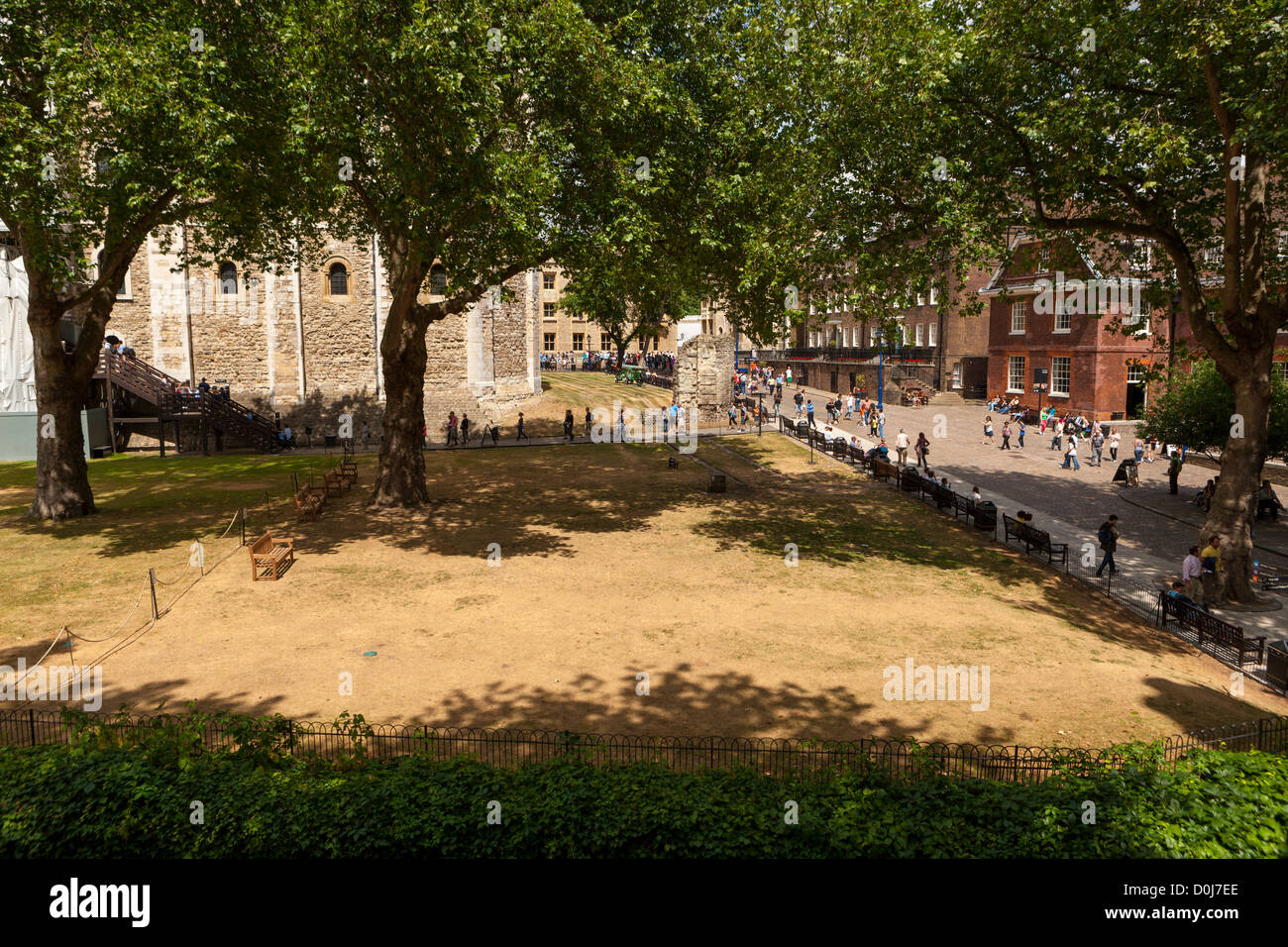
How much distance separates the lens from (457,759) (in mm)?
7996

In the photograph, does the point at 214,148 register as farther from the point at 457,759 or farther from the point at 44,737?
the point at 457,759

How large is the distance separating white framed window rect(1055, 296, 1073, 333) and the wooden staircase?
138 ft

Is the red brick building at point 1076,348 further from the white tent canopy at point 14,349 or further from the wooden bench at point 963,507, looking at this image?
the white tent canopy at point 14,349

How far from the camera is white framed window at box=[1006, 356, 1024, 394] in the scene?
49438 millimetres

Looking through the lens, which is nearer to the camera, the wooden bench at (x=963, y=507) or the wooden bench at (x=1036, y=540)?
the wooden bench at (x=1036, y=540)

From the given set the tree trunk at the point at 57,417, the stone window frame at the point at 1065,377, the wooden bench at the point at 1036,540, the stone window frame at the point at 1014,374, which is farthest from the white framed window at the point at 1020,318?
the tree trunk at the point at 57,417

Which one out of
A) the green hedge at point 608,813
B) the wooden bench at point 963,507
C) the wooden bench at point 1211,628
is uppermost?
the wooden bench at point 963,507

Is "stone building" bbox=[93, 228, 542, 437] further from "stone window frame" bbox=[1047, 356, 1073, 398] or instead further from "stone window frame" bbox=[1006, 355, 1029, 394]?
"stone window frame" bbox=[1047, 356, 1073, 398]

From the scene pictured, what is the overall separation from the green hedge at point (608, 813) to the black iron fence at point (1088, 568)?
7750 mm

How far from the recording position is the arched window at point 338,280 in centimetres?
4019

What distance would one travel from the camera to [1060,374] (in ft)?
152

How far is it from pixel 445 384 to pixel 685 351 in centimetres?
1294

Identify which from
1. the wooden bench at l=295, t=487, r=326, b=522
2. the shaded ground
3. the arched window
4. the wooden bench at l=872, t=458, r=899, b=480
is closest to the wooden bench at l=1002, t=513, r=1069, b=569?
the shaded ground

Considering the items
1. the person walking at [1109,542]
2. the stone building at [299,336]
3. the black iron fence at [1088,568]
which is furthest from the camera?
the stone building at [299,336]
